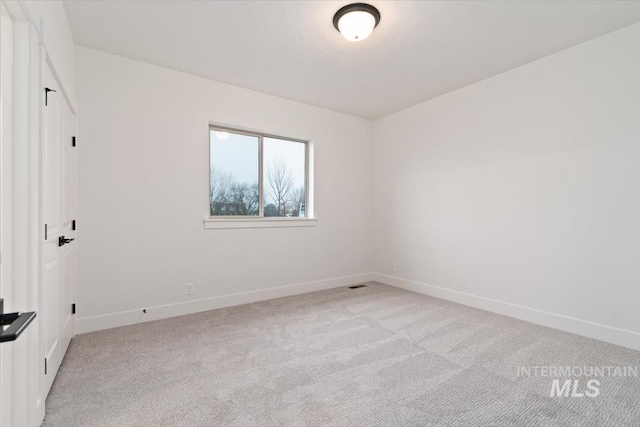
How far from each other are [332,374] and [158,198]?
2.52 meters

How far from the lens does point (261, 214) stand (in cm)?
400

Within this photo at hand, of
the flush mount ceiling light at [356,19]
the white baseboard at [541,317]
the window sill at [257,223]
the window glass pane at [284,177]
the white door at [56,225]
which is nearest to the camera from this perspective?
the white door at [56,225]

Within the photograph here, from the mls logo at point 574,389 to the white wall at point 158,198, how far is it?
9.66ft

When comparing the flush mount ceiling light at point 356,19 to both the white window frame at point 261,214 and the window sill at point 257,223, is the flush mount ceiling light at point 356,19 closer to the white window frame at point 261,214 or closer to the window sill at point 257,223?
the white window frame at point 261,214

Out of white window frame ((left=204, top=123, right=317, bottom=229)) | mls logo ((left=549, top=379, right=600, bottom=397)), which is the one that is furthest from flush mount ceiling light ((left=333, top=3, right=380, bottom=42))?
mls logo ((left=549, top=379, right=600, bottom=397))

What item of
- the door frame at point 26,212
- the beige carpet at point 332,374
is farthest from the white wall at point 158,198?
Result: the door frame at point 26,212

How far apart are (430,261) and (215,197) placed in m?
3.06

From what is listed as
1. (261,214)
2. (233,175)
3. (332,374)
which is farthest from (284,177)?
(332,374)

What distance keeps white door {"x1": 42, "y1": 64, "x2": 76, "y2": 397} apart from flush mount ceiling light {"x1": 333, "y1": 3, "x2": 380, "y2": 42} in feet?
6.63

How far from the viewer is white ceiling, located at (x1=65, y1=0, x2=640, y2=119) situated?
2270 millimetres

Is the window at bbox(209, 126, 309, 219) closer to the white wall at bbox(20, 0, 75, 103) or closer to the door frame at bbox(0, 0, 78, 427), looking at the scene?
the white wall at bbox(20, 0, 75, 103)

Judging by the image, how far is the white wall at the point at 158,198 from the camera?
9.24 feet

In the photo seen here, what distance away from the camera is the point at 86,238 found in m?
2.79

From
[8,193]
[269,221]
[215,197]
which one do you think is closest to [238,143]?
[215,197]
